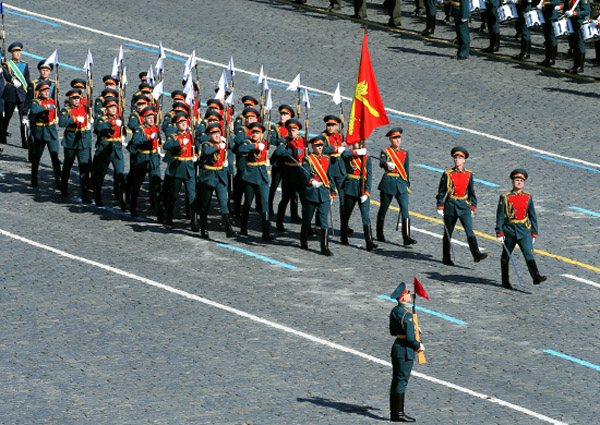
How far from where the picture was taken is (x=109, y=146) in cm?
2681

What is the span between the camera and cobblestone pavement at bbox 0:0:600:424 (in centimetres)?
1880

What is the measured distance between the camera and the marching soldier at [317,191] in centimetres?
2483

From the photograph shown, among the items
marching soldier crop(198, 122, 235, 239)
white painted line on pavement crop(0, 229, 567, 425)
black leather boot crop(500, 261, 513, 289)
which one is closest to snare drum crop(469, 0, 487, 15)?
marching soldier crop(198, 122, 235, 239)

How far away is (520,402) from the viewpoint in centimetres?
1895

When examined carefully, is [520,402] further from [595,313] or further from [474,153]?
[474,153]

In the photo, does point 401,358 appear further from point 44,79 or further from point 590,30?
point 590,30

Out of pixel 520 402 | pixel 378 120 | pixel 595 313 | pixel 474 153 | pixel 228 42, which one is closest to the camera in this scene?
pixel 520 402

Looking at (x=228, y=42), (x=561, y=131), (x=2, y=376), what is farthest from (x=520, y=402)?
(x=228, y=42)

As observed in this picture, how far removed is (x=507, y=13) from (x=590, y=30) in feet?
8.23

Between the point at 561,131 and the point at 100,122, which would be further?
the point at 561,131

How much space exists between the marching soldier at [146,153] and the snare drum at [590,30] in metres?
12.8

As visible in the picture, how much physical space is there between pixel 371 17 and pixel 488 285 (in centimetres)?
1755

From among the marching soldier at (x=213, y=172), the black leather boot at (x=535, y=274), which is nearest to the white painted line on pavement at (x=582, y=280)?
the black leather boot at (x=535, y=274)

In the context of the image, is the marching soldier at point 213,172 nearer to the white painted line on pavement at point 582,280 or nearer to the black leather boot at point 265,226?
the black leather boot at point 265,226
